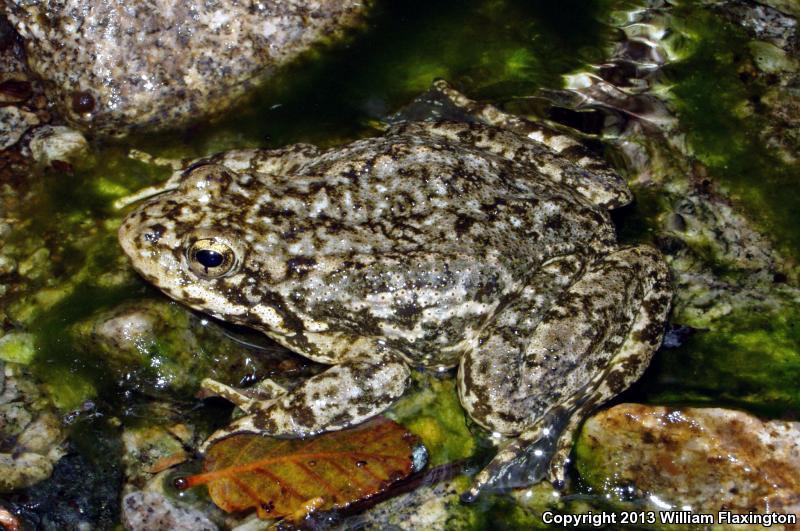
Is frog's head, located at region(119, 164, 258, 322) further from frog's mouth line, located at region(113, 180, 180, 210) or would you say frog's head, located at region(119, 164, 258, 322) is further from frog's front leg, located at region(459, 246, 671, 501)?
frog's front leg, located at region(459, 246, 671, 501)

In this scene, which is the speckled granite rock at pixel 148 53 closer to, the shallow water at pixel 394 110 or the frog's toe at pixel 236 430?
the shallow water at pixel 394 110

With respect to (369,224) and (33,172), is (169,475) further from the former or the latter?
(33,172)

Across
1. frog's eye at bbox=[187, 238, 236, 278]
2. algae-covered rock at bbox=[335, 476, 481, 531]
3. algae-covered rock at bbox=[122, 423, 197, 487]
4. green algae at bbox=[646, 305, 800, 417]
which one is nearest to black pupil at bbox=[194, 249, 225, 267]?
frog's eye at bbox=[187, 238, 236, 278]

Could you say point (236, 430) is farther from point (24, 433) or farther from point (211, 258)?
point (24, 433)

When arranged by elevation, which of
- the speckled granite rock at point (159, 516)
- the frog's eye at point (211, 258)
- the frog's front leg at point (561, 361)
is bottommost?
the speckled granite rock at point (159, 516)

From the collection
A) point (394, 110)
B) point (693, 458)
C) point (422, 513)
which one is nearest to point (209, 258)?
point (422, 513)

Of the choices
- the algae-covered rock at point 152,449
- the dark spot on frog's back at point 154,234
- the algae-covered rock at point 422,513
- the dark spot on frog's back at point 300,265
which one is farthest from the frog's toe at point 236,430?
the dark spot on frog's back at point 154,234

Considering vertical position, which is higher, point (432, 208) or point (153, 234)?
point (432, 208)
